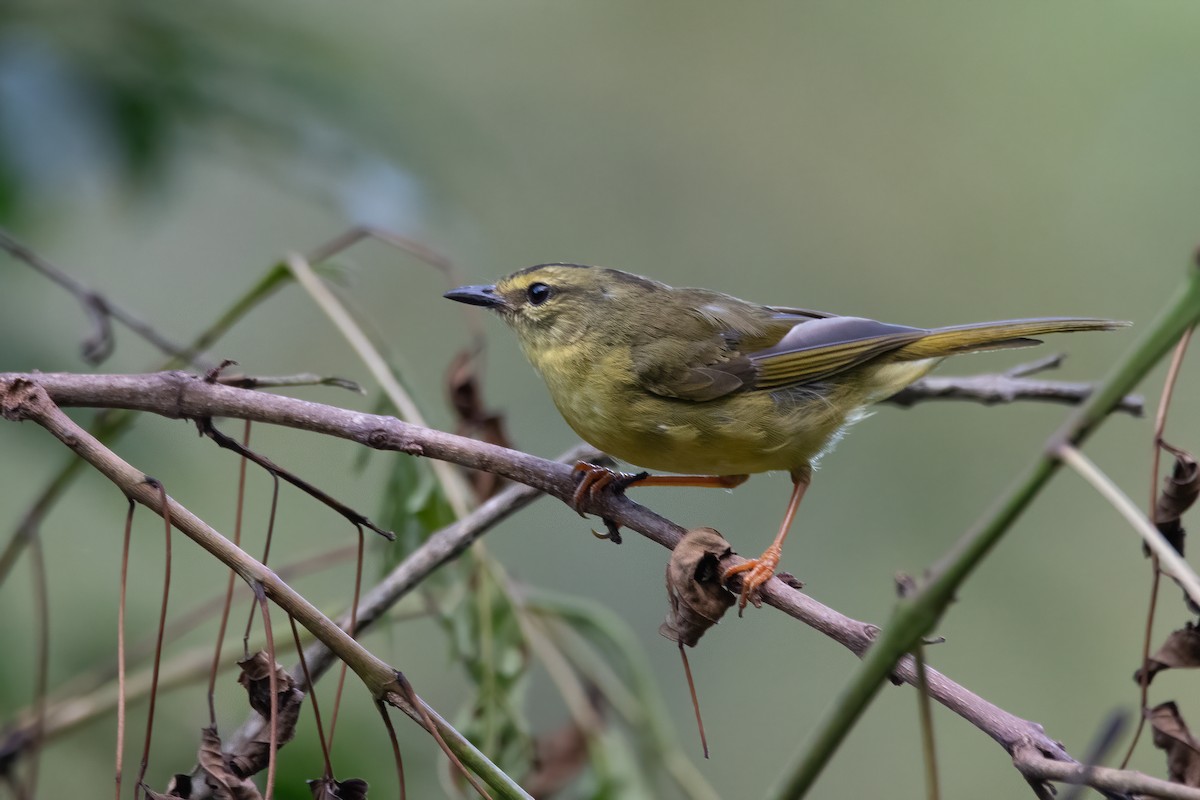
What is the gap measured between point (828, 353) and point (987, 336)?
42 cm

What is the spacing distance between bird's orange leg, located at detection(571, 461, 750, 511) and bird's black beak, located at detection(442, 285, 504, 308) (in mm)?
773

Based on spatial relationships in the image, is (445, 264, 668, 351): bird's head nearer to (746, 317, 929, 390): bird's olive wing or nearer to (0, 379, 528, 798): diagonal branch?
(746, 317, 929, 390): bird's olive wing

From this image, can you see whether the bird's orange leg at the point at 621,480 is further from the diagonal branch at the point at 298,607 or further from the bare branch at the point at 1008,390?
the diagonal branch at the point at 298,607

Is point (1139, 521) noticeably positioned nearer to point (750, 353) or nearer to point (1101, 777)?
point (1101, 777)

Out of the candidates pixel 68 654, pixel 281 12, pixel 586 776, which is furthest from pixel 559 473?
pixel 281 12

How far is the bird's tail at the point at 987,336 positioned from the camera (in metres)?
2.75

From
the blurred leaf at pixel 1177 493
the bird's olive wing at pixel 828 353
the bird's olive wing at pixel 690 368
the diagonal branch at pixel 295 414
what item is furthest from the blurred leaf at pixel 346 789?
the bird's olive wing at pixel 828 353

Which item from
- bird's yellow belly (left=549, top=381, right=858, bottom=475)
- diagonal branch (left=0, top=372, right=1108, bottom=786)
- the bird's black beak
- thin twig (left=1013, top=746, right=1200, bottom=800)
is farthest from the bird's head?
thin twig (left=1013, top=746, right=1200, bottom=800)

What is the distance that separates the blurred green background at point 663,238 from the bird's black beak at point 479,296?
18 centimetres

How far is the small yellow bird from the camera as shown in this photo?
2883 mm

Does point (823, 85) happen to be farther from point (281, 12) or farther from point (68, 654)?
point (68, 654)

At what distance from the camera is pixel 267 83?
3.06 meters

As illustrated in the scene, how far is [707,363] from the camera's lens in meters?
3.07

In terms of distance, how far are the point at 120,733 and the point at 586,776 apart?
1.61 metres
